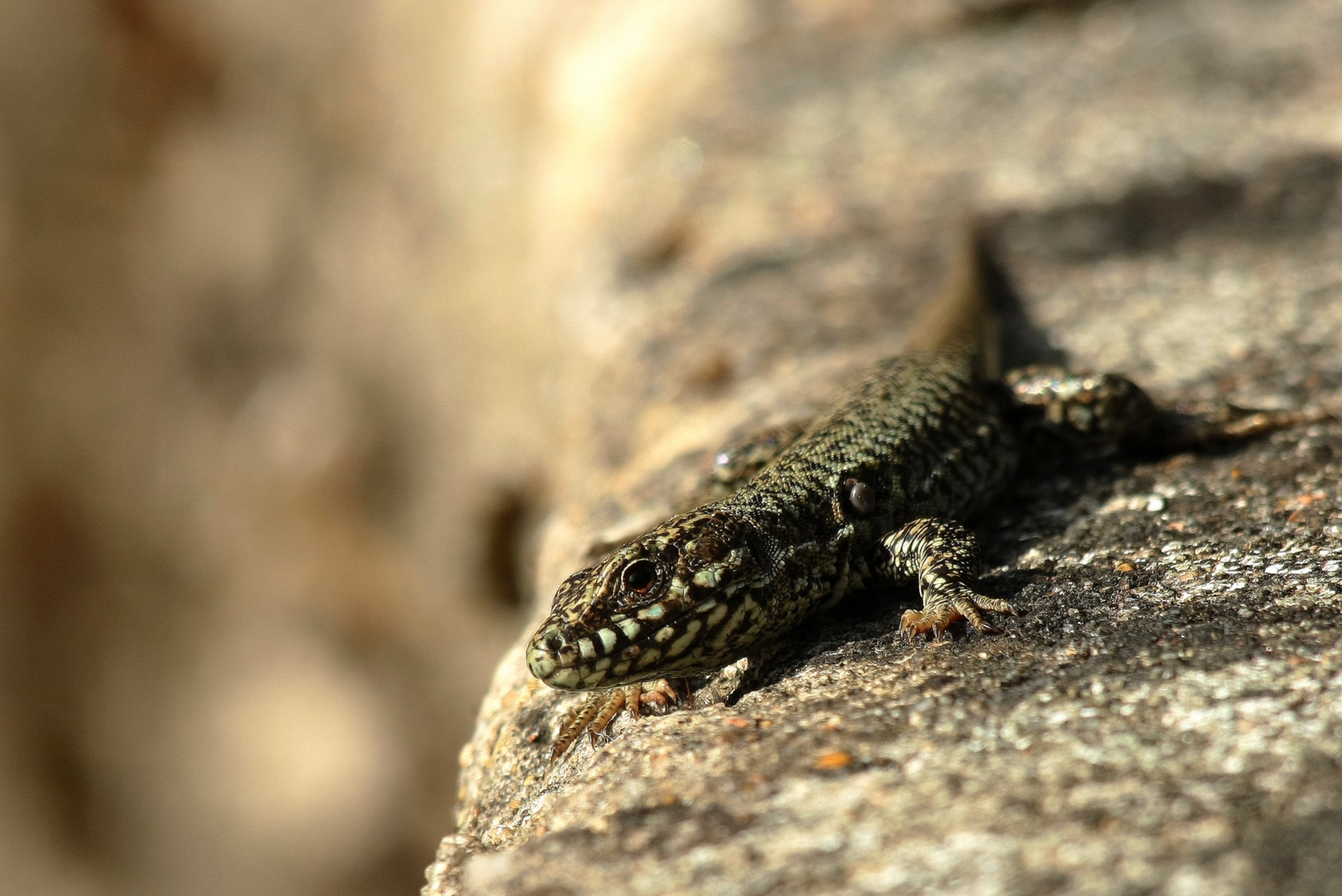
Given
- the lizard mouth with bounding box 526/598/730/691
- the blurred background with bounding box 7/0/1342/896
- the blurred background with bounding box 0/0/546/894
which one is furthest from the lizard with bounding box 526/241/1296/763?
the blurred background with bounding box 0/0/546/894

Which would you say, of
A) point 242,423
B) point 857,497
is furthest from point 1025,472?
point 242,423

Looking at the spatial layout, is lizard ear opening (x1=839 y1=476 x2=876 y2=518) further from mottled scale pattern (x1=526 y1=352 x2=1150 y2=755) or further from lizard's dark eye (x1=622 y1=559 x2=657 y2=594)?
lizard's dark eye (x1=622 y1=559 x2=657 y2=594)

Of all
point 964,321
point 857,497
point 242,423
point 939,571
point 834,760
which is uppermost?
point 242,423

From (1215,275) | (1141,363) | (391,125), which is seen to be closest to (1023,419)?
(1141,363)

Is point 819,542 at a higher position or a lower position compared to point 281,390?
lower

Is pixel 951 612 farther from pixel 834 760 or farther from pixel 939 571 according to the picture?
pixel 834 760

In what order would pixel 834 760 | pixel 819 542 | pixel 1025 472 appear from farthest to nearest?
pixel 1025 472, pixel 819 542, pixel 834 760

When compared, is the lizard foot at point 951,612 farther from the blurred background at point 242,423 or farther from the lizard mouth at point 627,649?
the blurred background at point 242,423

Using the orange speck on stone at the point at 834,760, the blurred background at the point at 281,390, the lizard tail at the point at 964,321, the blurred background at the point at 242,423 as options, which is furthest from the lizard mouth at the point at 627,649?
the blurred background at the point at 242,423
